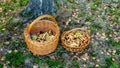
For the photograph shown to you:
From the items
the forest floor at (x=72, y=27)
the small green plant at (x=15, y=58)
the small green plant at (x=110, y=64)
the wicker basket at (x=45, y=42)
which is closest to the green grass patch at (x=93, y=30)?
the forest floor at (x=72, y=27)

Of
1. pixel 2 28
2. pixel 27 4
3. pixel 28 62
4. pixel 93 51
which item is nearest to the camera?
pixel 28 62

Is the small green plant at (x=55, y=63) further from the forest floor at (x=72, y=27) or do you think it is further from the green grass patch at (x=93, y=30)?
the green grass patch at (x=93, y=30)

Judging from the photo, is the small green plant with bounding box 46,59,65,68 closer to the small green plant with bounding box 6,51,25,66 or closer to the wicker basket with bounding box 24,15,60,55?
the wicker basket with bounding box 24,15,60,55

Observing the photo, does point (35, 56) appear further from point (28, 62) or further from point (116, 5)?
point (116, 5)

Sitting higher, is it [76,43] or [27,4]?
[27,4]

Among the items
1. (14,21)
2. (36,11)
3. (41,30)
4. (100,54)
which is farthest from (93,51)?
(14,21)

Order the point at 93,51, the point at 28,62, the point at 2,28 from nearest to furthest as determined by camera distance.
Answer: the point at 28,62
the point at 93,51
the point at 2,28

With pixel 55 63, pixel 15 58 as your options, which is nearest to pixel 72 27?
pixel 55 63

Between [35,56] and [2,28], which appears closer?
[35,56]
